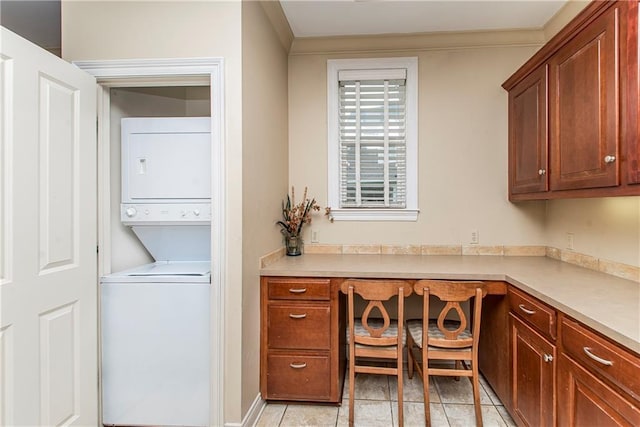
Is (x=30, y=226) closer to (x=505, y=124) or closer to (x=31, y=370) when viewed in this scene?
(x=31, y=370)

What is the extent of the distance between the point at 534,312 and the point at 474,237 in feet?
4.00

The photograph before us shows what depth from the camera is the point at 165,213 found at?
7.01ft

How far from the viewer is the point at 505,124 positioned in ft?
9.49

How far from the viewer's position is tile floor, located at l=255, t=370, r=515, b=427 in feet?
7.01

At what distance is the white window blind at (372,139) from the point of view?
2.99 meters

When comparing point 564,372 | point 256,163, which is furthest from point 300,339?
point 564,372

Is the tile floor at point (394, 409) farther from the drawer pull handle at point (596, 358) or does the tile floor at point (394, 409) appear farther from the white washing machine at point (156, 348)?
the drawer pull handle at point (596, 358)

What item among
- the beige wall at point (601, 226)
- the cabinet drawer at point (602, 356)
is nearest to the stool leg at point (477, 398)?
the cabinet drawer at point (602, 356)

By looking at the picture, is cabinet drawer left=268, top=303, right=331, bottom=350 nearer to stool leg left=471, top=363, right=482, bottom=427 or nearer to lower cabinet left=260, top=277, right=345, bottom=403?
lower cabinet left=260, top=277, right=345, bottom=403

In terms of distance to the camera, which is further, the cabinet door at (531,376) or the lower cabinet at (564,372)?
the cabinet door at (531,376)

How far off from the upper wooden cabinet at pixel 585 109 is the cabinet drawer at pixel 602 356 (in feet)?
2.15

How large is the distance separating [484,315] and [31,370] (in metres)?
2.62

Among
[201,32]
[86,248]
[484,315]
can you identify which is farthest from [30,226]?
[484,315]

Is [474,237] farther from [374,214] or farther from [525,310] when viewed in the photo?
[525,310]
